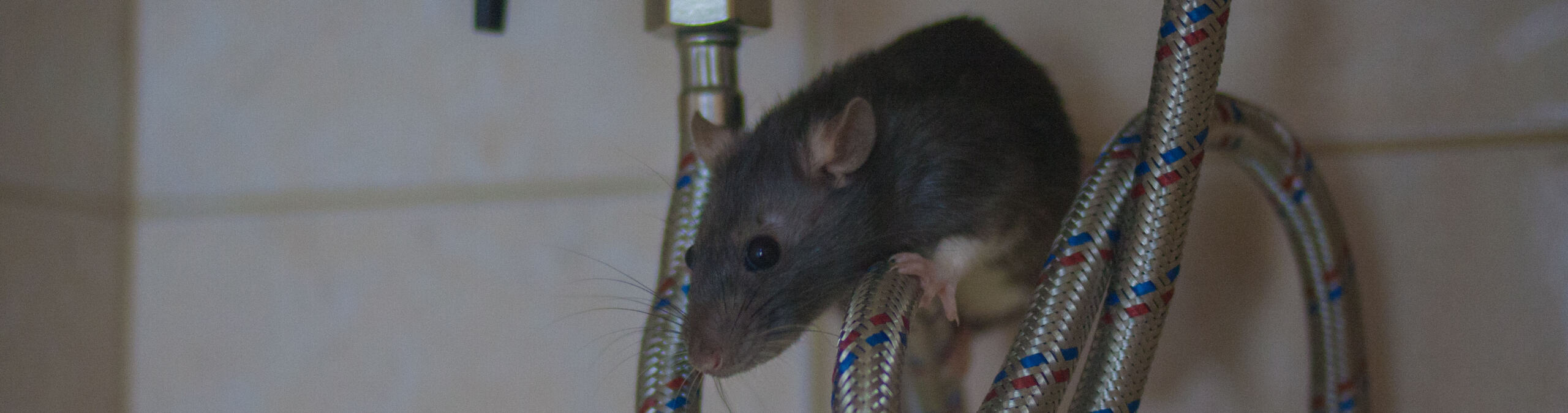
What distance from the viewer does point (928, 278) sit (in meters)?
0.59

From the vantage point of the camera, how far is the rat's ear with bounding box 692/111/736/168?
63 centimetres

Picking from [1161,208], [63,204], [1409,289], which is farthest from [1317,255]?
[63,204]

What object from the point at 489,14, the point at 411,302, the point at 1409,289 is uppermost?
the point at 489,14

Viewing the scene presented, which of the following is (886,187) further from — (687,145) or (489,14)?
(489,14)

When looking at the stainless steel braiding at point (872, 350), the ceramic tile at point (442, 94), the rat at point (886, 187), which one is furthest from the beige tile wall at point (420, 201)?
the stainless steel braiding at point (872, 350)

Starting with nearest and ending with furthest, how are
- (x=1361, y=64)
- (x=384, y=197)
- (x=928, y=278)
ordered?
(x=928, y=278) < (x=1361, y=64) < (x=384, y=197)

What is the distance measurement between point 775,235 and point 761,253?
21 millimetres

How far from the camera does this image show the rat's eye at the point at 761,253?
2.03 ft

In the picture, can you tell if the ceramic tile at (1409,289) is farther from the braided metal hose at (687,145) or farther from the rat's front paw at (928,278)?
the braided metal hose at (687,145)

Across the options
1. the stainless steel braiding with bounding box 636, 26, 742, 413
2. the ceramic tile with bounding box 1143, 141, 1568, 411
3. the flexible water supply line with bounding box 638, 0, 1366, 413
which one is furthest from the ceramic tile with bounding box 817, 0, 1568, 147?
the stainless steel braiding with bounding box 636, 26, 742, 413

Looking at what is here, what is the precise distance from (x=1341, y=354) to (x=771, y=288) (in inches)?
14.5

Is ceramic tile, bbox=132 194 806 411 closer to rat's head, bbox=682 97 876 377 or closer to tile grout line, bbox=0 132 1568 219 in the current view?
tile grout line, bbox=0 132 1568 219

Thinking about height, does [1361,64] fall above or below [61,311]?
above

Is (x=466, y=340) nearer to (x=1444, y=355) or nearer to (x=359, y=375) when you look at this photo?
(x=359, y=375)
